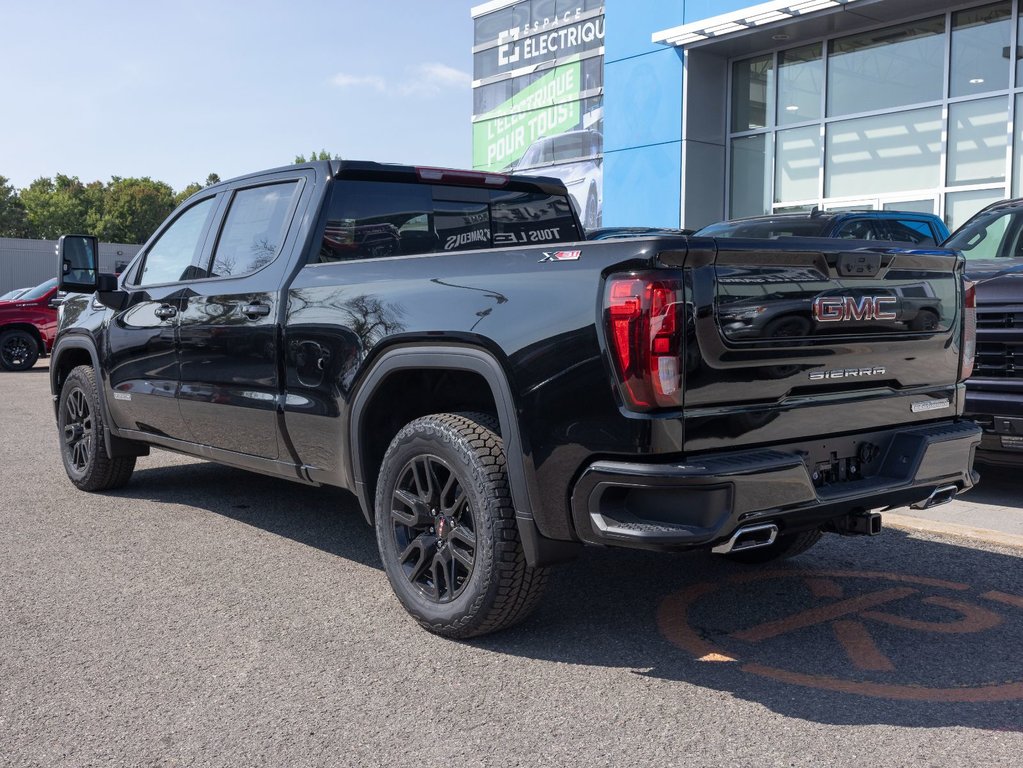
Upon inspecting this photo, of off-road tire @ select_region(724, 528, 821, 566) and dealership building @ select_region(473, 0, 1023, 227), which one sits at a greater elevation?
dealership building @ select_region(473, 0, 1023, 227)

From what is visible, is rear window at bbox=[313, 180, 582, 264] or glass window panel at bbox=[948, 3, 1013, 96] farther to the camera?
glass window panel at bbox=[948, 3, 1013, 96]

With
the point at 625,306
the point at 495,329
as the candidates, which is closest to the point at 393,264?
the point at 495,329

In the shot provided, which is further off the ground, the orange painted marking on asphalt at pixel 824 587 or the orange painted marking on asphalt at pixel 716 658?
the orange painted marking on asphalt at pixel 716 658

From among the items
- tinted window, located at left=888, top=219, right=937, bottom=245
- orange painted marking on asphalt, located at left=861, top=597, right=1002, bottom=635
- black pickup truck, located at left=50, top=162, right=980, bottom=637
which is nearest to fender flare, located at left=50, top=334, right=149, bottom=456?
black pickup truck, located at left=50, top=162, right=980, bottom=637

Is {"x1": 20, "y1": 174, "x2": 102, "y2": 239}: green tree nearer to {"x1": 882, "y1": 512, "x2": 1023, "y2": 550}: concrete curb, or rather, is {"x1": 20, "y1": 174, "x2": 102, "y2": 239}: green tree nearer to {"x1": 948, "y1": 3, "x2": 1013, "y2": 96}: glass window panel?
{"x1": 948, "y1": 3, "x2": 1013, "y2": 96}: glass window panel

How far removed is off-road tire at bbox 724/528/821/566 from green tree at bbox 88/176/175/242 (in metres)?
112

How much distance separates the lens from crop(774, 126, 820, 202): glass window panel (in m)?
18.2

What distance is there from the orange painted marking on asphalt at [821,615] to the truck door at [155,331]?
10.6 feet

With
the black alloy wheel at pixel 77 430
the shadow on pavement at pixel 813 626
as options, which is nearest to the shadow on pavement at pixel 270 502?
the shadow on pavement at pixel 813 626

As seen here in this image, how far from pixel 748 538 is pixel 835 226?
5.91 metres

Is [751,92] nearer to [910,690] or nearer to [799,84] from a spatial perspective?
[799,84]

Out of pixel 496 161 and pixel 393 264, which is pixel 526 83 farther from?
pixel 393 264

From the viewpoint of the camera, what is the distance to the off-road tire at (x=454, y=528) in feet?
12.1

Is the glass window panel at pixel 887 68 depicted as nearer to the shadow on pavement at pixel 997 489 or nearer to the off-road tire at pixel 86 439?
the shadow on pavement at pixel 997 489
